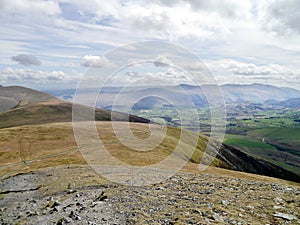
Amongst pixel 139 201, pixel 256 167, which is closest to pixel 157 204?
pixel 139 201

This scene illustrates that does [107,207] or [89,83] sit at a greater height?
[89,83]

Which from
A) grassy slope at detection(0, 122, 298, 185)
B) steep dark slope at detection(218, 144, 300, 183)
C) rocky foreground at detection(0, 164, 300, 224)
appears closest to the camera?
rocky foreground at detection(0, 164, 300, 224)

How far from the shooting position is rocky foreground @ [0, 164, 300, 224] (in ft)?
77.6

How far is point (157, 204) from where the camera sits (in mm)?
27469

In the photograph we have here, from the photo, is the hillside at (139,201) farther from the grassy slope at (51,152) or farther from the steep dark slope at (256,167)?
the steep dark slope at (256,167)

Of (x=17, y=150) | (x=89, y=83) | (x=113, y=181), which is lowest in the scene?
(x=17, y=150)

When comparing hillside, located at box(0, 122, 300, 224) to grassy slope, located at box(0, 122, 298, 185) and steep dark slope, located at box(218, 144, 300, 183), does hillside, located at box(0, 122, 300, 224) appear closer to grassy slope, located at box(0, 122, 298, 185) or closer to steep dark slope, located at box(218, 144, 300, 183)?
grassy slope, located at box(0, 122, 298, 185)

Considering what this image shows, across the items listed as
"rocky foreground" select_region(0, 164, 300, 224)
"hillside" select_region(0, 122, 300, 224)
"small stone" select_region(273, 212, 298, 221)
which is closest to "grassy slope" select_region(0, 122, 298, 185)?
"hillside" select_region(0, 122, 300, 224)

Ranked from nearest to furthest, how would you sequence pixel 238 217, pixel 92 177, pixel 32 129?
pixel 238 217
pixel 92 177
pixel 32 129

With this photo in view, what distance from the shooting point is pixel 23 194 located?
37094 millimetres

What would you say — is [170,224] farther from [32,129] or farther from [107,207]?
[32,129]

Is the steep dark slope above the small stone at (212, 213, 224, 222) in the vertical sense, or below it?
below

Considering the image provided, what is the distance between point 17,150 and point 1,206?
197 ft

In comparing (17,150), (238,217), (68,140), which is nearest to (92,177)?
(238,217)
